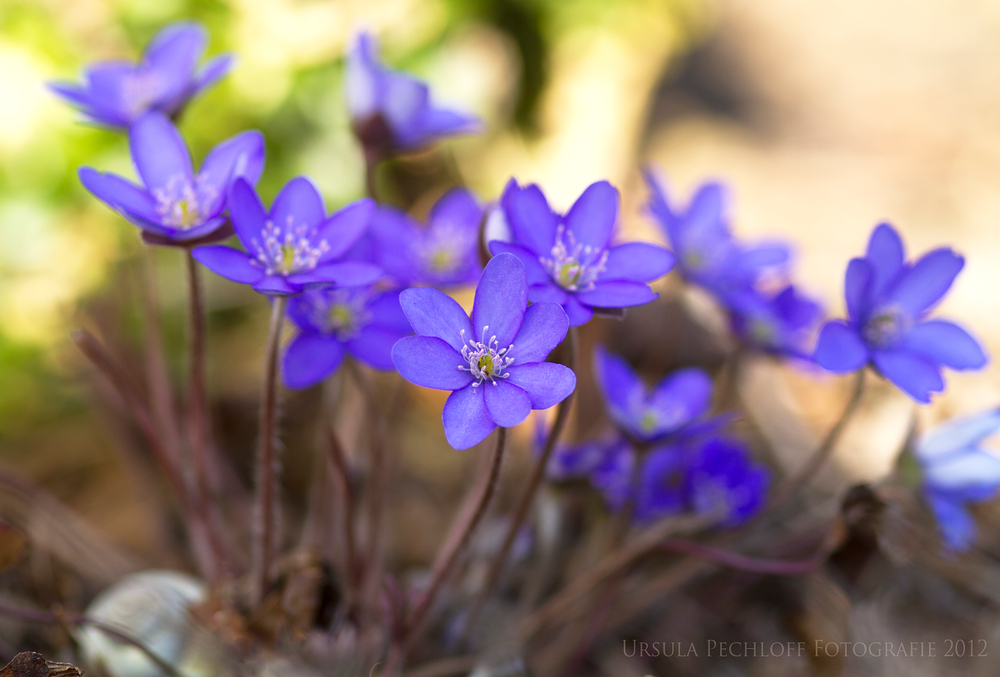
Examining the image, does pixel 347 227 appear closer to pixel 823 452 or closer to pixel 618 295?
pixel 618 295

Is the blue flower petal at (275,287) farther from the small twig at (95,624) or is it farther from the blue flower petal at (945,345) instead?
the blue flower petal at (945,345)

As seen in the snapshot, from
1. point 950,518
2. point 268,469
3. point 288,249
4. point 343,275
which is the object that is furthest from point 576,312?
point 950,518

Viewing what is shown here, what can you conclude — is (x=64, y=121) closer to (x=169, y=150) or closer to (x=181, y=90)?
(x=181, y=90)

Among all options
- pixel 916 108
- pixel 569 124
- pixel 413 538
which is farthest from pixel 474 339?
pixel 916 108

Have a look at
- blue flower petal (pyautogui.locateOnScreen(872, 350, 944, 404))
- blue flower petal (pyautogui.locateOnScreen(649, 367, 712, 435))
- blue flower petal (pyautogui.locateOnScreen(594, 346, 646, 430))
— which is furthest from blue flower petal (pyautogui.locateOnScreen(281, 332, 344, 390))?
blue flower petal (pyautogui.locateOnScreen(872, 350, 944, 404))

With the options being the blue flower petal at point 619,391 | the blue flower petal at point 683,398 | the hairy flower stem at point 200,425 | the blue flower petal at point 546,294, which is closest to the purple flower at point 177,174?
the hairy flower stem at point 200,425

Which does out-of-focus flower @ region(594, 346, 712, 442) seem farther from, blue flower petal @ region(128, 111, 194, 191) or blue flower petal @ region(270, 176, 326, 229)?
blue flower petal @ region(128, 111, 194, 191)

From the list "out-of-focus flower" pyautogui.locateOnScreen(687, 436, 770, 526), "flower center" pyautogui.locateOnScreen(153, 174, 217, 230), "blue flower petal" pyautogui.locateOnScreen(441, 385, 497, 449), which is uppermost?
"flower center" pyautogui.locateOnScreen(153, 174, 217, 230)
